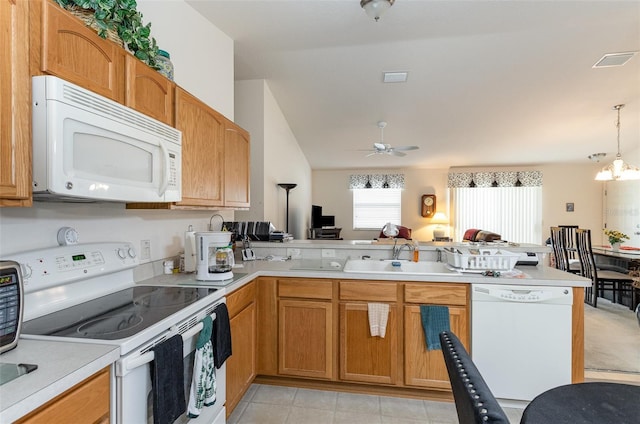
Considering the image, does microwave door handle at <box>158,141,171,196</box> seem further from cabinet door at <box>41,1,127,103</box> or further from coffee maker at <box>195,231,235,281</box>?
coffee maker at <box>195,231,235,281</box>

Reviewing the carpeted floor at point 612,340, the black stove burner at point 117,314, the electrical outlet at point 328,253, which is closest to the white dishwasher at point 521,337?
the carpeted floor at point 612,340

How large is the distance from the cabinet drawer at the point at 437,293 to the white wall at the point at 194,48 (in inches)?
88.1

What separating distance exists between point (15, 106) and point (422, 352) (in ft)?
7.81

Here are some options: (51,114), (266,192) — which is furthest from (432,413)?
(266,192)

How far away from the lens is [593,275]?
13.8ft

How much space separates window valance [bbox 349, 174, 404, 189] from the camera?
7.49m

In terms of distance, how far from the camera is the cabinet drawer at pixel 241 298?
1.82 m

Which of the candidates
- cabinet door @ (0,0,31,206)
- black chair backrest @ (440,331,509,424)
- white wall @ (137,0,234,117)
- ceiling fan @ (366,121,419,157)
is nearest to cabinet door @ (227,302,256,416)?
cabinet door @ (0,0,31,206)

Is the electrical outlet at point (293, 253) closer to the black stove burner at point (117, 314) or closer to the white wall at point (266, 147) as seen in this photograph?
the white wall at point (266, 147)

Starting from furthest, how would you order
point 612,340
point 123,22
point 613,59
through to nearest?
point 613,59
point 612,340
point 123,22

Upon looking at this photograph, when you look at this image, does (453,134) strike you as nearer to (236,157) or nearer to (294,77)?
(294,77)

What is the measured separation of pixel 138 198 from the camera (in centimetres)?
133

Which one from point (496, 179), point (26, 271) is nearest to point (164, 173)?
point (26, 271)

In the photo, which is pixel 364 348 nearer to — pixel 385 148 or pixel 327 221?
pixel 385 148
